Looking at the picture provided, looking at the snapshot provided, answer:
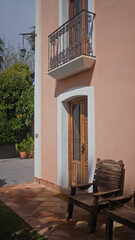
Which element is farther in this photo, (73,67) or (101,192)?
(73,67)

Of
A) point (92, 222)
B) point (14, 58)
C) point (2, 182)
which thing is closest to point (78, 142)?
point (92, 222)

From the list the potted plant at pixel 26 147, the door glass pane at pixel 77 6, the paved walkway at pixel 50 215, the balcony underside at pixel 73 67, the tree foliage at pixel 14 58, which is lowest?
the paved walkway at pixel 50 215

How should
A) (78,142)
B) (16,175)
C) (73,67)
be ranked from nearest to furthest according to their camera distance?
(73,67)
(78,142)
(16,175)

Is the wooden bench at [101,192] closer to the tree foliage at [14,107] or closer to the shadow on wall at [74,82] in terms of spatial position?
the shadow on wall at [74,82]

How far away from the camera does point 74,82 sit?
5.86 meters

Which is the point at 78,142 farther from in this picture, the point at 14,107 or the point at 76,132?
the point at 14,107

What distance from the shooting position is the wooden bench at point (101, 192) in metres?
3.64

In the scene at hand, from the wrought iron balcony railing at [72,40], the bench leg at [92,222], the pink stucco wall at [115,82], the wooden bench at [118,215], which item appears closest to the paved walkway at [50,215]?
the bench leg at [92,222]

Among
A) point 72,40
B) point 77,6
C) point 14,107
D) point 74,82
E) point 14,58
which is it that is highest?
point 14,58

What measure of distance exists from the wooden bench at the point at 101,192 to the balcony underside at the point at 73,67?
2.07 meters

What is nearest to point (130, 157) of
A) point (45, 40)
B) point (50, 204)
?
point (50, 204)

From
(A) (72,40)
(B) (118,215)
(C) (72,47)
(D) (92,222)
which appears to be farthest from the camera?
(A) (72,40)

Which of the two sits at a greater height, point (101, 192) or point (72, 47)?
point (72, 47)

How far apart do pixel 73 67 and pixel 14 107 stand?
8.43 metres
